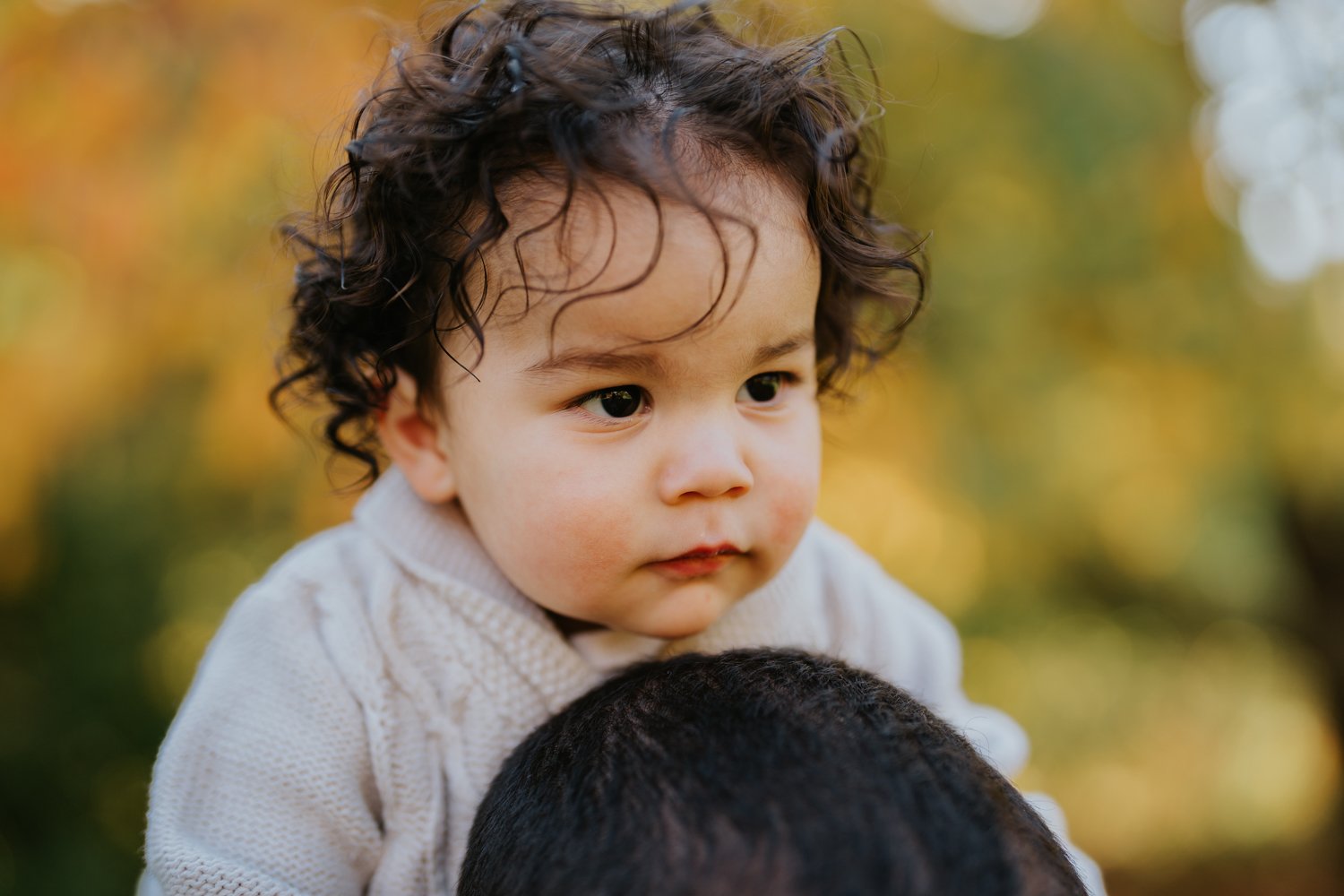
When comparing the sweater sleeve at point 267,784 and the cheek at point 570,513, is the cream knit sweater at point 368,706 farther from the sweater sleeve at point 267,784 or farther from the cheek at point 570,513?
the cheek at point 570,513

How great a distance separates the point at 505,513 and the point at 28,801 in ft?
5.79

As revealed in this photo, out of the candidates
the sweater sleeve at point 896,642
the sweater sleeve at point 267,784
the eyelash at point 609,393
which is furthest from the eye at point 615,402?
the sweater sleeve at point 896,642

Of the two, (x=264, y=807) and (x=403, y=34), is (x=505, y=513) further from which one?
(x=403, y=34)

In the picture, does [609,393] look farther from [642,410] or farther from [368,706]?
[368,706]

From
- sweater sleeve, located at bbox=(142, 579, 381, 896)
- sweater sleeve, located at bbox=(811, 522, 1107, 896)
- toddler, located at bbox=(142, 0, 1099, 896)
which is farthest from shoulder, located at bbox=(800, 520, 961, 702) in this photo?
sweater sleeve, located at bbox=(142, 579, 381, 896)

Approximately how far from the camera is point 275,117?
2145mm

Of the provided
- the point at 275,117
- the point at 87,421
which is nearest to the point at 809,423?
the point at 275,117

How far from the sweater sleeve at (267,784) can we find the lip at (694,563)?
0.42m

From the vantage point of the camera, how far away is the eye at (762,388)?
1.33m

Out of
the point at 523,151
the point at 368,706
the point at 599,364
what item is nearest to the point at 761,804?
the point at 599,364

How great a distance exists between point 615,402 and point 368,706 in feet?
1.58

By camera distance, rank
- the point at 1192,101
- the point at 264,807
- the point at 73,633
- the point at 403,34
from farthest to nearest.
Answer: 1. the point at 1192,101
2. the point at 73,633
3. the point at 403,34
4. the point at 264,807

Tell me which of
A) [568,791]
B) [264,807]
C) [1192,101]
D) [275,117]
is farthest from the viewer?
[1192,101]

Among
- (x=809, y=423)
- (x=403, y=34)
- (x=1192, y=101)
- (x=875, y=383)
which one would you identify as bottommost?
(x=809, y=423)
